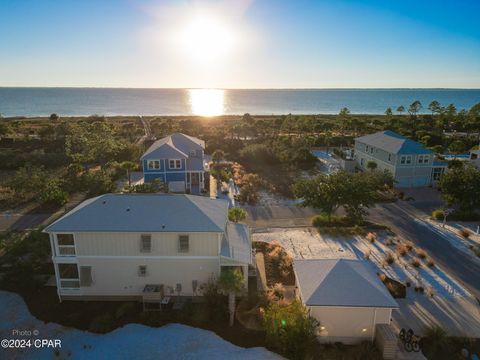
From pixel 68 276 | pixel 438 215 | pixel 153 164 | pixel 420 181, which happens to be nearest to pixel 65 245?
pixel 68 276

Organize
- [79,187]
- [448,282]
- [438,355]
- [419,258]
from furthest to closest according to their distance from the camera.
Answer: [79,187] → [419,258] → [448,282] → [438,355]

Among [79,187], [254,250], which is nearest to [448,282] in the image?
[254,250]

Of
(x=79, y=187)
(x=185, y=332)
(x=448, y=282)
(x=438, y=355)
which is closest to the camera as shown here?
(x=438, y=355)

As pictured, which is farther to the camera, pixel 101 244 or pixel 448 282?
pixel 448 282

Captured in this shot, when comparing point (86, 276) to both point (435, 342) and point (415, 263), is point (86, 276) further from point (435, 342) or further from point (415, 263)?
point (415, 263)

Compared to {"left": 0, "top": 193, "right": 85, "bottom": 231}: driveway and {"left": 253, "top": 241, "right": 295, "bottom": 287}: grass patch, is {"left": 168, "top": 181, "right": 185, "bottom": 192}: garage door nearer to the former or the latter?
{"left": 0, "top": 193, "right": 85, "bottom": 231}: driveway

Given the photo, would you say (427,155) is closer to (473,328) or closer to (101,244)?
(473,328)

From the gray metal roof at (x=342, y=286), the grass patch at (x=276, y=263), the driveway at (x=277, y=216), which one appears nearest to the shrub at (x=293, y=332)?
the gray metal roof at (x=342, y=286)
